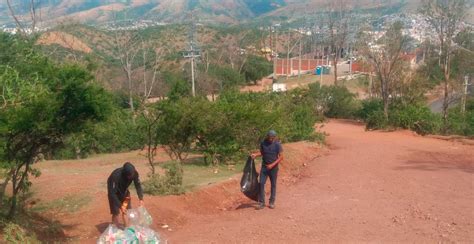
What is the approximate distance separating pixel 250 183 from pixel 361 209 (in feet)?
6.48

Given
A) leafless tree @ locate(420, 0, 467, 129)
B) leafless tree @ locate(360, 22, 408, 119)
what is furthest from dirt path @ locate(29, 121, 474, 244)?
leafless tree @ locate(420, 0, 467, 129)

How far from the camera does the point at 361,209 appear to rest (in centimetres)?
938

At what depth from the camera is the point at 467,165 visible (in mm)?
15102

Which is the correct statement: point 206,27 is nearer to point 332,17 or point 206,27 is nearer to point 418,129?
point 332,17

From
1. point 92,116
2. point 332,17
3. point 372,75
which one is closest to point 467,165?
point 92,116

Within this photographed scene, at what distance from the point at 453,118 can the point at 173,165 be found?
18.5 metres

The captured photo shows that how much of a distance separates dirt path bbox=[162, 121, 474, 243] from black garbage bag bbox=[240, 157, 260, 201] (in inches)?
11.0

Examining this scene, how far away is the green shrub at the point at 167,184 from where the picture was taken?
10.2m

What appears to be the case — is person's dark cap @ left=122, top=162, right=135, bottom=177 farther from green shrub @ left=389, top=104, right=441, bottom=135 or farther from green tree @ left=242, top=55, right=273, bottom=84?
green tree @ left=242, top=55, right=273, bottom=84

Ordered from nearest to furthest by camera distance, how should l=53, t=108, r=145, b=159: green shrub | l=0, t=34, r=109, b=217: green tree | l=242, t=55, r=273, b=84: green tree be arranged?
l=0, t=34, r=109, b=217: green tree < l=53, t=108, r=145, b=159: green shrub < l=242, t=55, r=273, b=84: green tree

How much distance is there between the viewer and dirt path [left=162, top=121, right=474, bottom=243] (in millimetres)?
7793

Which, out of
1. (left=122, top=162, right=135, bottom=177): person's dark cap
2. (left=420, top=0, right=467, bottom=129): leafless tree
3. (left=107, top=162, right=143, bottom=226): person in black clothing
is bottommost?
(left=107, top=162, right=143, bottom=226): person in black clothing

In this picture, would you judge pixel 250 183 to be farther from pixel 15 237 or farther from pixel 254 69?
pixel 254 69

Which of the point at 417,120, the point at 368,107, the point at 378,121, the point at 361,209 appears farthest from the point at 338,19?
the point at 361,209
